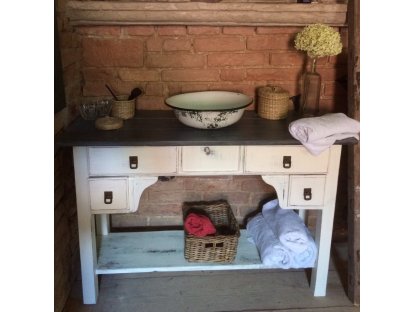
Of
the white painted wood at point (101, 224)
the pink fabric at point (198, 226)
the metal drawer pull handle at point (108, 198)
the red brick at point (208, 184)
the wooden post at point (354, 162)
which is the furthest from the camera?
the red brick at point (208, 184)

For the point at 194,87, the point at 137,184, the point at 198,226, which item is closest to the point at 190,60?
the point at 194,87

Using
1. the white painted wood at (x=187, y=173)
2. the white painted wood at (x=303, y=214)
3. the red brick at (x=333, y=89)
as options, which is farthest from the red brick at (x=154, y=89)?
the white painted wood at (x=303, y=214)

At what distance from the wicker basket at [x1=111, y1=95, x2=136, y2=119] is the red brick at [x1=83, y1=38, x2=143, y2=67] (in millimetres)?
244

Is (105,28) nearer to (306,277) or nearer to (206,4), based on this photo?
(206,4)

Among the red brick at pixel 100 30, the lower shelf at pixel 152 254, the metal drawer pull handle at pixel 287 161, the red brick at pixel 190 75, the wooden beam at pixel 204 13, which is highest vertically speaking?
the wooden beam at pixel 204 13

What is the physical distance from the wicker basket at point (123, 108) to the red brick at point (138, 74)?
189 mm

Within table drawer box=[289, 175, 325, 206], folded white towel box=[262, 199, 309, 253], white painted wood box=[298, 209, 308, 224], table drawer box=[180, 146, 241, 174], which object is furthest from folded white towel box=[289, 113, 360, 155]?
white painted wood box=[298, 209, 308, 224]

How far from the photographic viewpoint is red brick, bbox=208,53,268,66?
211 centimetres

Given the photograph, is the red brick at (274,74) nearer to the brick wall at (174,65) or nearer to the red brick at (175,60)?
the brick wall at (174,65)

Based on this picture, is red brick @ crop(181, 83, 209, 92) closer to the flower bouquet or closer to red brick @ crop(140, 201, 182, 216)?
the flower bouquet

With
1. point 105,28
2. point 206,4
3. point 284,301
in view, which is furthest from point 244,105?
point 284,301

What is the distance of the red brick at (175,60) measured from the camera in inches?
82.4

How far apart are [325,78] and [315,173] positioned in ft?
2.08

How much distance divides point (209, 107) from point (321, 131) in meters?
0.59
